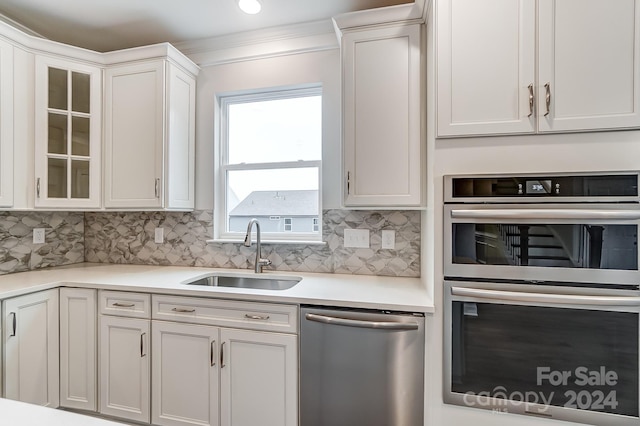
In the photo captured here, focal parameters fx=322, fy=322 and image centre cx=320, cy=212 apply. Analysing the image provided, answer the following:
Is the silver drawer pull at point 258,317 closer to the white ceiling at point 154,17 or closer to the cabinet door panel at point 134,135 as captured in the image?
the cabinet door panel at point 134,135

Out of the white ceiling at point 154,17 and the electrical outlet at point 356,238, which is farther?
the electrical outlet at point 356,238

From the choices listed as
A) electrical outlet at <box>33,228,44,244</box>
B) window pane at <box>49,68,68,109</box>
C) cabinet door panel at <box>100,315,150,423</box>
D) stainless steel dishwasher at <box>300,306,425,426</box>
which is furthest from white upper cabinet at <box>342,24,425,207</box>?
electrical outlet at <box>33,228,44,244</box>

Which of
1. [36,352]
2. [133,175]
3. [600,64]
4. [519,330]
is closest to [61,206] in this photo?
[133,175]

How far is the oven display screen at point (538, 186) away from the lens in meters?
1.35

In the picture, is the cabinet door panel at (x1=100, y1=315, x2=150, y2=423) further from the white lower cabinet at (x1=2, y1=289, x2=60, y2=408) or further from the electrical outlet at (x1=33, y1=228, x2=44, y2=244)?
the electrical outlet at (x1=33, y1=228, x2=44, y2=244)

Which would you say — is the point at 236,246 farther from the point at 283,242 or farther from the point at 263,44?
the point at 263,44

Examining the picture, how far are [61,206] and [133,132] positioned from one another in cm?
71

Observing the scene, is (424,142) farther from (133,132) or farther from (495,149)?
(133,132)

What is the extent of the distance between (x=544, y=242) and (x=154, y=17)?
268cm

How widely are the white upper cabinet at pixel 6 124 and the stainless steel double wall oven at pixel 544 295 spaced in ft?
8.47

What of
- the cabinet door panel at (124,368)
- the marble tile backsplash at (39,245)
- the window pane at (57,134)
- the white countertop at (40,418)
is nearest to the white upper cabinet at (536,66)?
the white countertop at (40,418)

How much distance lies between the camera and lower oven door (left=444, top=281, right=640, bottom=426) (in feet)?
4.18

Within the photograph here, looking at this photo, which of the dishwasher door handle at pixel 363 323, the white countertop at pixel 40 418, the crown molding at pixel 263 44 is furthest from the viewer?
the crown molding at pixel 263 44

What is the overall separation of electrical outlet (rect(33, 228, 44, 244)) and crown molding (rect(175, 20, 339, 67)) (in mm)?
1799
